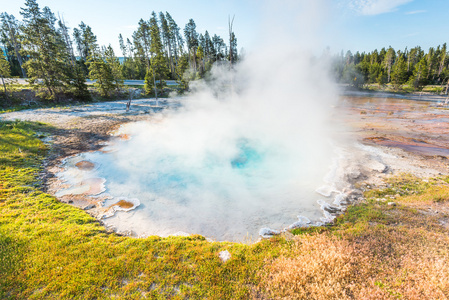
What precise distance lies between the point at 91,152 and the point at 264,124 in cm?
1424

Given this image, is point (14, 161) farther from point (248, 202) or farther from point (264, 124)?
point (264, 124)

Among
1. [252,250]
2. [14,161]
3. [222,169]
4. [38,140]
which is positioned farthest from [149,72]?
[252,250]

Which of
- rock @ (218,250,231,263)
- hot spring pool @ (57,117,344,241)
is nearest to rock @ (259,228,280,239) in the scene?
hot spring pool @ (57,117,344,241)

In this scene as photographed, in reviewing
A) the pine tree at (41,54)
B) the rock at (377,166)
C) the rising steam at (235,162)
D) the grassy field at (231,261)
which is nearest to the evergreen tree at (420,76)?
the rising steam at (235,162)

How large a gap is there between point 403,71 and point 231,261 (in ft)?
261

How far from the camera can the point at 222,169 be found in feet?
33.1

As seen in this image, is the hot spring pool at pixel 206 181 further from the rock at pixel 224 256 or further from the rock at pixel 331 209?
the rock at pixel 224 256

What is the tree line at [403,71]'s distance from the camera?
56.8m

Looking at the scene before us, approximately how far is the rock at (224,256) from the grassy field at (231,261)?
0.11 metres

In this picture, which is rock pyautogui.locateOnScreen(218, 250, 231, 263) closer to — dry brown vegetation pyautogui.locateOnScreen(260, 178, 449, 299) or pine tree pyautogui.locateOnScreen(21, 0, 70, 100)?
dry brown vegetation pyautogui.locateOnScreen(260, 178, 449, 299)

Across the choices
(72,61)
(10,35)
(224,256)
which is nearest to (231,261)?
(224,256)

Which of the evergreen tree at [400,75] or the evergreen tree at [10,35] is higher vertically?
the evergreen tree at [10,35]

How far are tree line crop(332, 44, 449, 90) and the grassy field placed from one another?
62.8 m

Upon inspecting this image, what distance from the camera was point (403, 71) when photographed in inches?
2249
